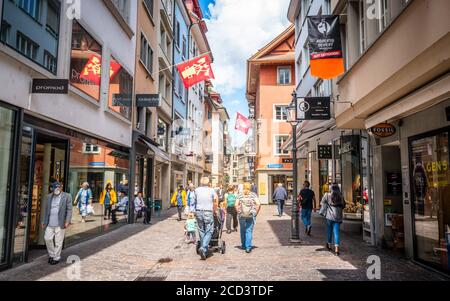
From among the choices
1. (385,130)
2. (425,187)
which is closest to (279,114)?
(385,130)

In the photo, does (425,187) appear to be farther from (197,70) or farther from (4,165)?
(197,70)

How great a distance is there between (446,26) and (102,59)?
10.7 m

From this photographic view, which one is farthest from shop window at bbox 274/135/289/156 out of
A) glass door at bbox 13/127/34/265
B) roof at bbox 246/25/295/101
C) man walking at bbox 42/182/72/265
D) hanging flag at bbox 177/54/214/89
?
glass door at bbox 13/127/34/265

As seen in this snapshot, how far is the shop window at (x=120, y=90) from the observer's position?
14.5 metres

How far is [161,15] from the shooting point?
23469mm

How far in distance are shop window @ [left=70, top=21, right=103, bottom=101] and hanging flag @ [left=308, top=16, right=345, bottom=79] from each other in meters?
6.60

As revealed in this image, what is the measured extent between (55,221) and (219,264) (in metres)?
3.68

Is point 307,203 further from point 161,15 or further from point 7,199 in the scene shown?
point 161,15

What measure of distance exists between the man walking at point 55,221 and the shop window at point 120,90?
6.26 metres

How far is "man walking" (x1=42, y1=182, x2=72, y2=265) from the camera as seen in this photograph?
836 cm

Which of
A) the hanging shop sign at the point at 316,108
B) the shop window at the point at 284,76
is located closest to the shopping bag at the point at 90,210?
the hanging shop sign at the point at 316,108

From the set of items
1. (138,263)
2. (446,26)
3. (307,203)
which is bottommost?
(138,263)
